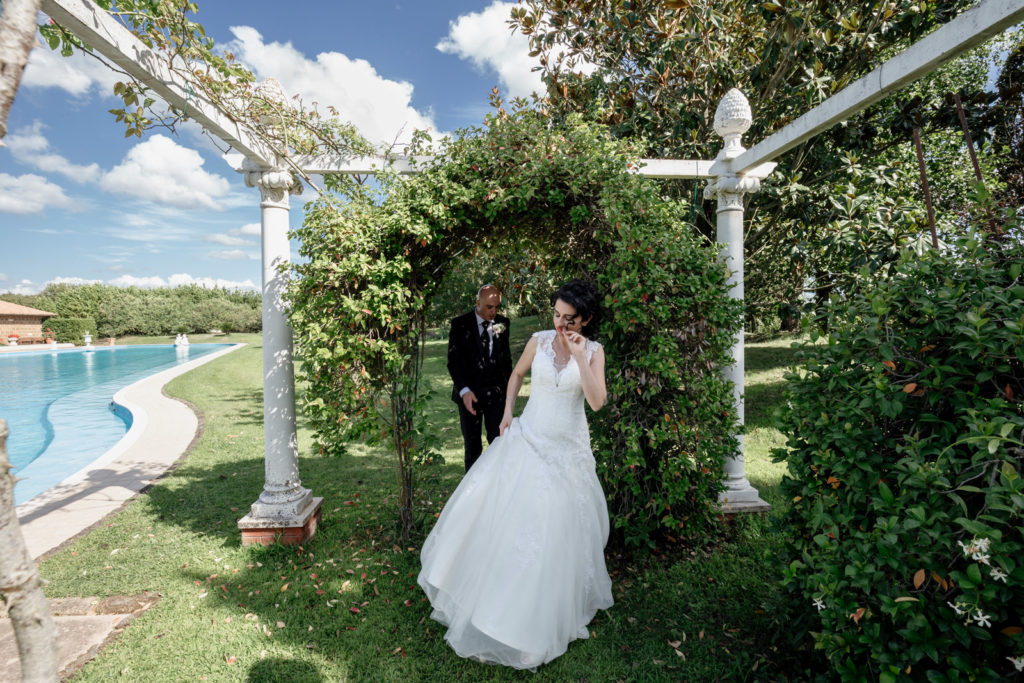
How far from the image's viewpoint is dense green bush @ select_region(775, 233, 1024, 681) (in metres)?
1.57

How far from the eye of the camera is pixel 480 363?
14.4ft

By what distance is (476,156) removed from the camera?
12.2 feet

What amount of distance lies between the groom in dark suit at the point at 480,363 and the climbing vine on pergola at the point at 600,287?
53cm

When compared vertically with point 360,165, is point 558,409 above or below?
below

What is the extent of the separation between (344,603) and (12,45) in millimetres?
3465

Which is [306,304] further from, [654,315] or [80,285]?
[80,285]

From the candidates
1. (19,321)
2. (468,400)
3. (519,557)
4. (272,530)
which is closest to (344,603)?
(272,530)

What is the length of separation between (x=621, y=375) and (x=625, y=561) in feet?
5.04

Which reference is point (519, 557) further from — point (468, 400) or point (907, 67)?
point (907, 67)

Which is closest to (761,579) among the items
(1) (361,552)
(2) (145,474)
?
(1) (361,552)

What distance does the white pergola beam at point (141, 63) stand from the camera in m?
2.54

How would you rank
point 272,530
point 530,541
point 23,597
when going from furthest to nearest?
point 272,530 → point 530,541 → point 23,597

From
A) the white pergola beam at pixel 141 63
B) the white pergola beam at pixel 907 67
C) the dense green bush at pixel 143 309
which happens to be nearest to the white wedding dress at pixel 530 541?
the white pergola beam at pixel 907 67

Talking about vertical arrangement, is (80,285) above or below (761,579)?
above
